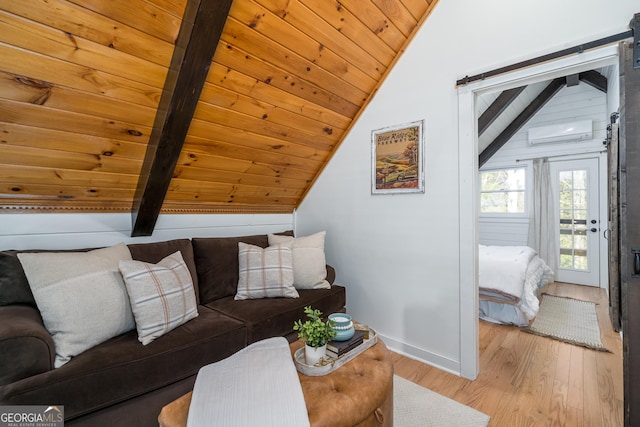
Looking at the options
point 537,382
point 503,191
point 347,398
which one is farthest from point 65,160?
point 503,191

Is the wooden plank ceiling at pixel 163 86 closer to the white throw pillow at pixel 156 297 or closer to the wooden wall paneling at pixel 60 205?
the wooden wall paneling at pixel 60 205

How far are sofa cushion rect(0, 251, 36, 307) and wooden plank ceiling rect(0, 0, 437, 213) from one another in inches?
18.1

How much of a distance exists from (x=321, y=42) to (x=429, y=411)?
2422 millimetres

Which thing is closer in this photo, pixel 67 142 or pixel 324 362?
pixel 324 362

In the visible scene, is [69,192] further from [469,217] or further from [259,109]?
[469,217]

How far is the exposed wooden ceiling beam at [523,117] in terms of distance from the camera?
14.1 feet

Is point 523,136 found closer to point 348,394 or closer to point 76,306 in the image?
point 348,394

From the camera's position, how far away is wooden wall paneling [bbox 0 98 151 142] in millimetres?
1441

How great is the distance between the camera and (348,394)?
44.8 inches

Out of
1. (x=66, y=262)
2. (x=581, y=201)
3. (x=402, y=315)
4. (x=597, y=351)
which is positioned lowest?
(x=597, y=351)

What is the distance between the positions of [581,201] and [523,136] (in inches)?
51.9

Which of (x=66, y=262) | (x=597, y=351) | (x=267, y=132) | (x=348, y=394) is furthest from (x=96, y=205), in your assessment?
(x=597, y=351)

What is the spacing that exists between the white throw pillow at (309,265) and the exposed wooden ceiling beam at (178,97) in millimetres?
1142

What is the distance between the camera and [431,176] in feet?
7.38
